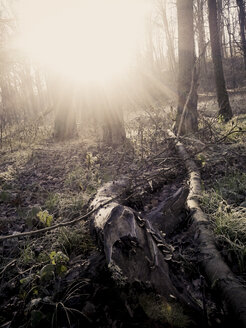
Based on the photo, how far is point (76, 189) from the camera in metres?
4.56

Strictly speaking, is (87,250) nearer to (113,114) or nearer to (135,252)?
(135,252)

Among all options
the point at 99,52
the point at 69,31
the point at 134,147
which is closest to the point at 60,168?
the point at 134,147

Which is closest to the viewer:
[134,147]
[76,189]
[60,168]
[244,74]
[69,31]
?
[76,189]

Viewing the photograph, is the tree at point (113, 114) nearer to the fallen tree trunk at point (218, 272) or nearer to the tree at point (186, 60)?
the tree at point (186, 60)

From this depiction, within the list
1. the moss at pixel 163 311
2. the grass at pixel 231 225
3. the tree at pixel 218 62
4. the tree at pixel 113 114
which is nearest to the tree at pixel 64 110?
the tree at pixel 113 114

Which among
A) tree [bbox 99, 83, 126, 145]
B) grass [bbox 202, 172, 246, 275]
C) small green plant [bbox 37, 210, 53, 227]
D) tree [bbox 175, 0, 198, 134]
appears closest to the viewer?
grass [bbox 202, 172, 246, 275]

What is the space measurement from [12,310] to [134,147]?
5.16 meters

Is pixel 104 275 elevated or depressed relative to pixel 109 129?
depressed

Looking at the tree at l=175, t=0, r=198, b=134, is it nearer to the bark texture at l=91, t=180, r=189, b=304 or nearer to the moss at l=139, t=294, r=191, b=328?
the bark texture at l=91, t=180, r=189, b=304

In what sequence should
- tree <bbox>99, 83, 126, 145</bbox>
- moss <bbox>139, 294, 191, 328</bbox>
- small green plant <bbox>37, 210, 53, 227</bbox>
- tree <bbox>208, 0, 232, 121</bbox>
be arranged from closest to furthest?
moss <bbox>139, 294, 191, 328</bbox>, small green plant <bbox>37, 210, 53, 227</bbox>, tree <bbox>99, 83, 126, 145</bbox>, tree <bbox>208, 0, 232, 121</bbox>

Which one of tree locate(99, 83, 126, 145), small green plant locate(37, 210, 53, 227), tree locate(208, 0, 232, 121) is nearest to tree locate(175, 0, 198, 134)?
tree locate(99, 83, 126, 145)

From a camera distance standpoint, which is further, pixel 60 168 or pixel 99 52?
pixel 99 52

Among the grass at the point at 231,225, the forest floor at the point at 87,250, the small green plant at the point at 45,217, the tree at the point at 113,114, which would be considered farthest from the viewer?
the tree at the point at 113,114

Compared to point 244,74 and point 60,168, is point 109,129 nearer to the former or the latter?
point 60,168
